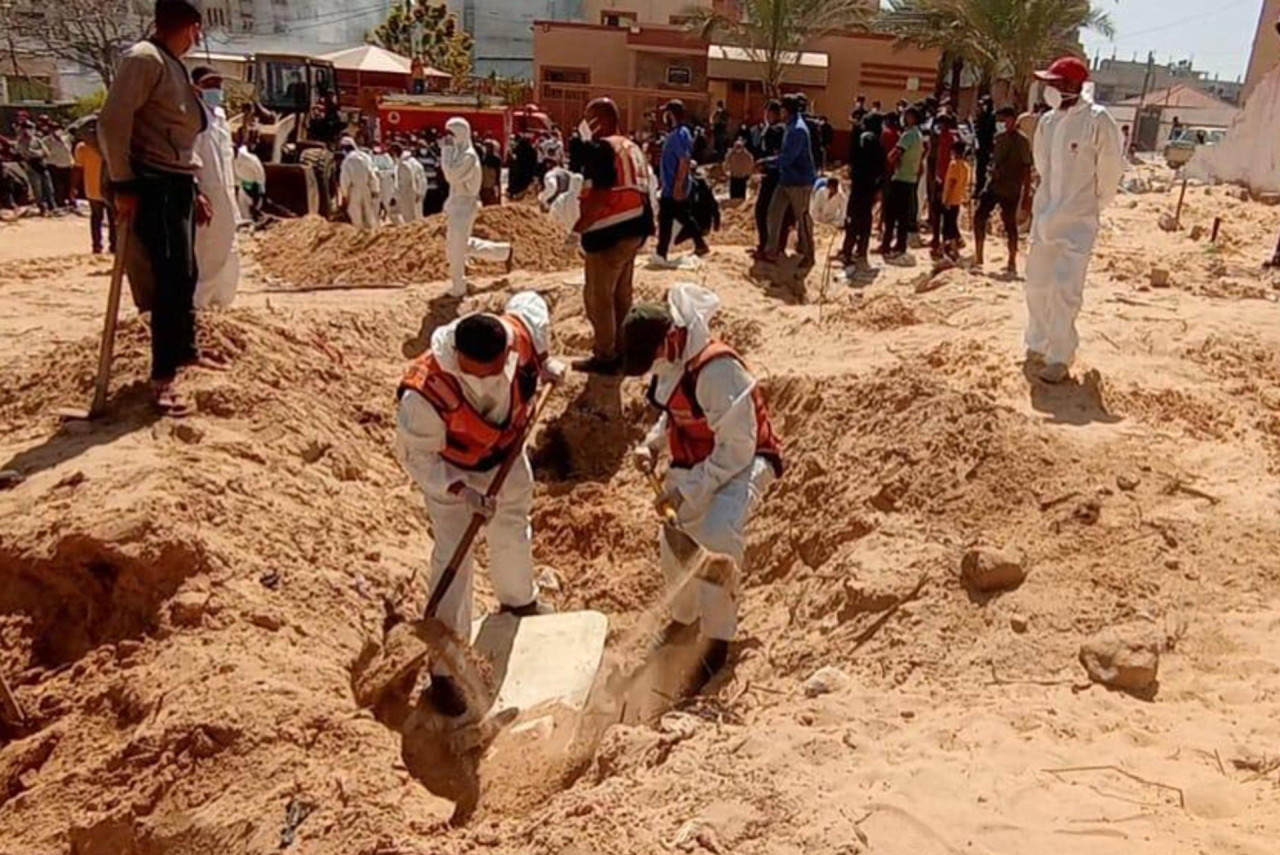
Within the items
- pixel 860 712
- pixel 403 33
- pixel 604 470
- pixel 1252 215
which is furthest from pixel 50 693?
pixel 403 33

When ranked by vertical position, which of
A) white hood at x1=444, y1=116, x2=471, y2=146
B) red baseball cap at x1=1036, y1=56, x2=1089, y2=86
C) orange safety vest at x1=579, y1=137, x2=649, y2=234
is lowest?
orange safety vest at x1=579, y1=137, x2=649, y2=234

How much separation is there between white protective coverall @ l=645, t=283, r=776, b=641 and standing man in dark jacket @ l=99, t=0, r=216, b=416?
231 cm

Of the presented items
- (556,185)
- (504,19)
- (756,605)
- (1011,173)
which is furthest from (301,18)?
(756,605)

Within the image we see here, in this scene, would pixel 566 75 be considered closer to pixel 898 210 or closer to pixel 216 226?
pixel 898 210

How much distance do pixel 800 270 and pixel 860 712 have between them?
6766mm

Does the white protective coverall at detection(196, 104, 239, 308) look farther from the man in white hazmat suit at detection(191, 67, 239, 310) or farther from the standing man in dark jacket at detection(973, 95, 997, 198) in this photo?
the standing man in dark jacket at detection(973, 95, 997, 198)

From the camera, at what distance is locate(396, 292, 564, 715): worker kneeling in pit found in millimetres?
3549

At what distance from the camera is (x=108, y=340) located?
4.41 metres

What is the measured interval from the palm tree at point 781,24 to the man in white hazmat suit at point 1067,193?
1713cm

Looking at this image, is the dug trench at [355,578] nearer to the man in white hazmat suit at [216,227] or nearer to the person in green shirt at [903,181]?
the man in white hazmat suit at [216,227]

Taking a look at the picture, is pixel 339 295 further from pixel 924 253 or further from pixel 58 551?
pixel 924 253

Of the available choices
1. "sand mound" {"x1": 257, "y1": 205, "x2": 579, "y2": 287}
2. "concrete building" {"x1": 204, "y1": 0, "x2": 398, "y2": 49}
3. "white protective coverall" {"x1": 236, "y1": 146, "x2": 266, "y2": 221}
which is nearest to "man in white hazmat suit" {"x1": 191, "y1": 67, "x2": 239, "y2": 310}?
"sand mound" {"x1": 257, "y1": 205, "x2": 579, "y2": 287}

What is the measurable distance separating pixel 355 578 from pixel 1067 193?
424 centimetres

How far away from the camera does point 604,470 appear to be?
6.37 meters
